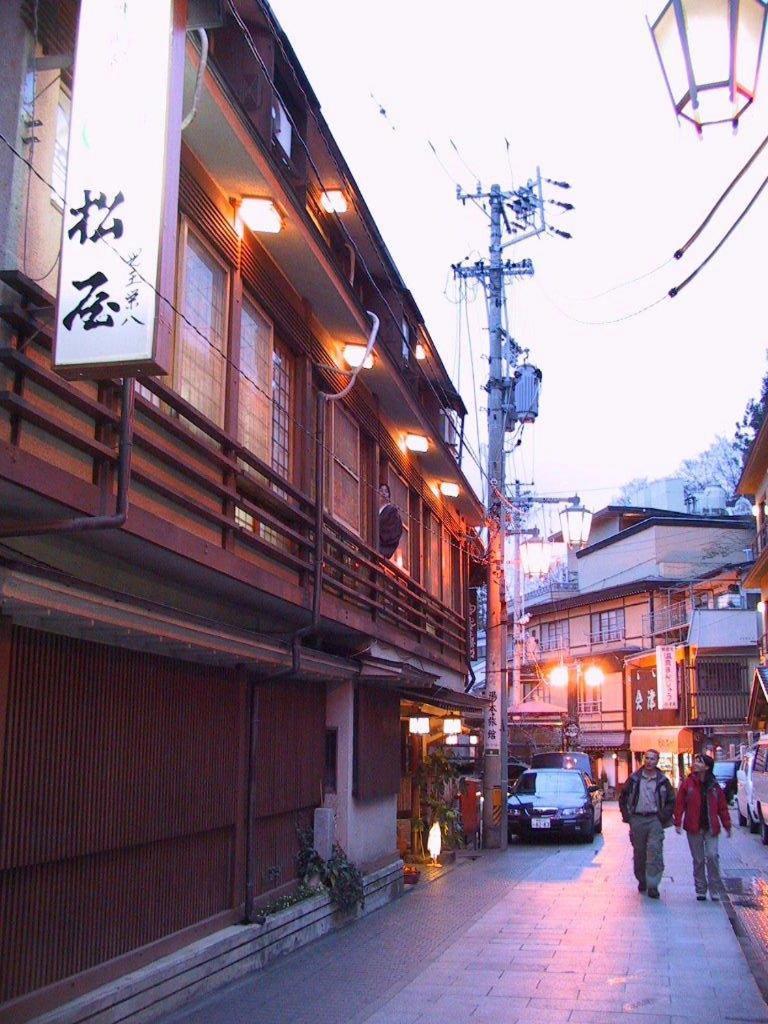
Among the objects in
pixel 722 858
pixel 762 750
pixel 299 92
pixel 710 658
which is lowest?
pixel 722 858

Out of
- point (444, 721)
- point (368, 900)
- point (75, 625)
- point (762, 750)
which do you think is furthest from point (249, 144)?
point (762, 750)

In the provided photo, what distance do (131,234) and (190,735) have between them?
4649 mm

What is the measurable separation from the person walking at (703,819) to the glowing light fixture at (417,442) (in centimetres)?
702

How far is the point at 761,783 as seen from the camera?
2416cm

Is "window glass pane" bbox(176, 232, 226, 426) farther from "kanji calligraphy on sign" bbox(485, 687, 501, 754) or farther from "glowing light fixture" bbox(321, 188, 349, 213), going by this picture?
"kanji calligraphy on sign" bbox(485, 687, 501, 754)

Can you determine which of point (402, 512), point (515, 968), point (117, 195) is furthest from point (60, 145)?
point (402, 512)

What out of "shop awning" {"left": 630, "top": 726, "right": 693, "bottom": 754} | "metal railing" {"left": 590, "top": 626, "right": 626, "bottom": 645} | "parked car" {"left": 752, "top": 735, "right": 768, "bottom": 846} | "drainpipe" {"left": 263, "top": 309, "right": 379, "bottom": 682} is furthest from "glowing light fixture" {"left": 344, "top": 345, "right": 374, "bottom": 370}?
"metal railing" {"left": 590, "top": 626, "right": 626, "bottom": 645}

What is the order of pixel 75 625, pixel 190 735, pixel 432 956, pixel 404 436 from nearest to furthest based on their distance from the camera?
pixel 75 625 → pixel 190 735 → pixel 432 956 → pixel 404 436

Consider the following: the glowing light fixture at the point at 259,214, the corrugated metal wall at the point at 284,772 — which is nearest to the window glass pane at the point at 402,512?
the corrugated metal wall at the point at 284,772

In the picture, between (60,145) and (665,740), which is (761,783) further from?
(665,740)

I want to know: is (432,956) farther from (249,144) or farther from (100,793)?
(249,144)

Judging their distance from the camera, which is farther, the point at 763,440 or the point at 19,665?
the point at 763,440

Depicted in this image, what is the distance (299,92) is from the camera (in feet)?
41.8

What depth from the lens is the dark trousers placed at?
1450 cm
